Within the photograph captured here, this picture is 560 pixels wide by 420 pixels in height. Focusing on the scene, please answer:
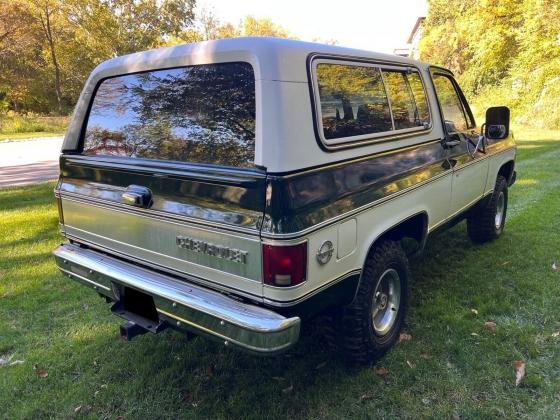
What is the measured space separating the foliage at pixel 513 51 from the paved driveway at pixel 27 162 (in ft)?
53.3

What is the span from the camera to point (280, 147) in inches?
85.0

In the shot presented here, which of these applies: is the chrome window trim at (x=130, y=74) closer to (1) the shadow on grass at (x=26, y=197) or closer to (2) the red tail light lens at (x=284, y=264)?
(2) the red tail light lens at (x=284, y=264)

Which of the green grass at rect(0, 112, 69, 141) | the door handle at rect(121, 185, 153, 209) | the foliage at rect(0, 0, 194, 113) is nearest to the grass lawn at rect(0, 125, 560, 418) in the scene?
the door handle at rect(121, 185, 153, 209)

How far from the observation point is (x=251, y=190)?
7.08 ft

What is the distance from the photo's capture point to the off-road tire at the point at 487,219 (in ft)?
16.0

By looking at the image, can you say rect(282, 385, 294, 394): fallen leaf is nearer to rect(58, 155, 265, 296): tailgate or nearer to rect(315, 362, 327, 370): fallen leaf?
rect(315, 362, 327, 370): fallen leaf

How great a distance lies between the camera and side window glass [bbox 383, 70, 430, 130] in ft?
10.5

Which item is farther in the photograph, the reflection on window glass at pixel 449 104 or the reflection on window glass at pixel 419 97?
the reflection on window glass at pixel 449 104

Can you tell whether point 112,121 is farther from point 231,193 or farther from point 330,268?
point 330,268

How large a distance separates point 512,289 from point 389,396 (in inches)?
75.3

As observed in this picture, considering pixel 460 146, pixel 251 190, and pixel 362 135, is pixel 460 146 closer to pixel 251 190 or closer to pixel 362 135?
pixel 362 135

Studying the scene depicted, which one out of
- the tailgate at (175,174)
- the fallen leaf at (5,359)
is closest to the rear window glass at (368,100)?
the tailgate at (175,174)

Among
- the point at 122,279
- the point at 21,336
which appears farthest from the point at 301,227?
the point at 21,336

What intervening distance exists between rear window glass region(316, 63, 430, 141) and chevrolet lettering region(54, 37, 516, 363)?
0.04ft
